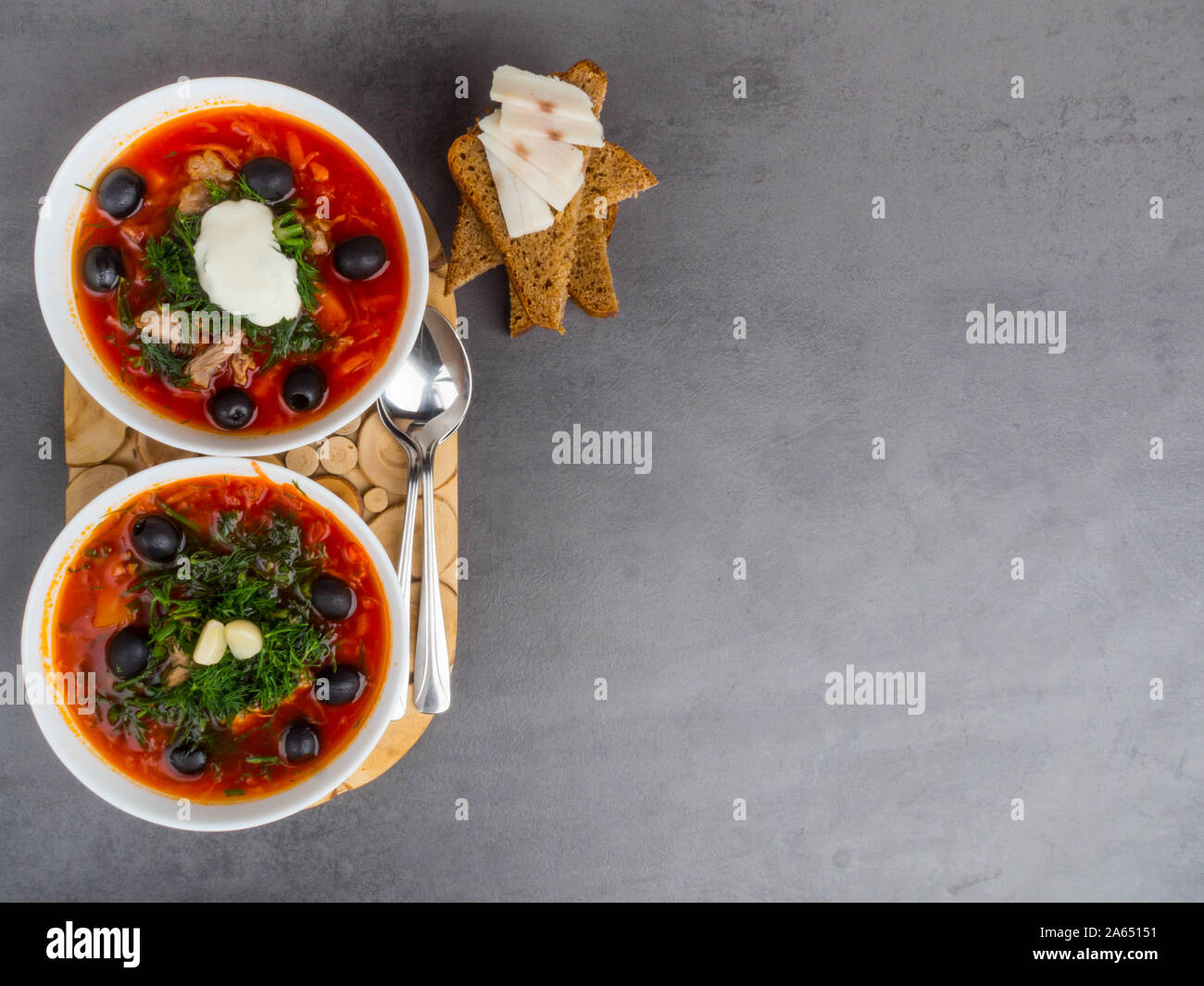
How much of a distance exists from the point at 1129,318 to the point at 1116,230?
27 centimetres

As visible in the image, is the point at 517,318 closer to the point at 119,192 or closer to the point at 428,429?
the point at 428,429

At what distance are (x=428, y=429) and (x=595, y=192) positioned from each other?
785mm

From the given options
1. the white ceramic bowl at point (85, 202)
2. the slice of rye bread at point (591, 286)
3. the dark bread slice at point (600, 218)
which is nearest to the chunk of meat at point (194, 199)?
the white ceramic bowl at point (85, 202)

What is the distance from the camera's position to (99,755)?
1853 millimetres

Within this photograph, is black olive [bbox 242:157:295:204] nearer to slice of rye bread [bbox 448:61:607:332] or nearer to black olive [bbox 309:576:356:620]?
slice of rye bread [bbox 448:61:607:332]

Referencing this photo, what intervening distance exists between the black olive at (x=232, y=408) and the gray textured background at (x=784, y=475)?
0.73m

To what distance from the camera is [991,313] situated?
2547mm

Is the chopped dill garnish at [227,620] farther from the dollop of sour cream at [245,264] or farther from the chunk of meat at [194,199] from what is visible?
the chunk of meat at [194,199]

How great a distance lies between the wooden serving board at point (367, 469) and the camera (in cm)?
203

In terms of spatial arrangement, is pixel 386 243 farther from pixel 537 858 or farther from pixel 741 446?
pixel 537 858

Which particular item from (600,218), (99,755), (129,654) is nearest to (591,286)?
(600,218)

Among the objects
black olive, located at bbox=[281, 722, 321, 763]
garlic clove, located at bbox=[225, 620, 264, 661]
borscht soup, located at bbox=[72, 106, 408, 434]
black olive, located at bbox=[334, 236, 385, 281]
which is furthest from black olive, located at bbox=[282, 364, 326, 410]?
black olive, located at bbox=[281, 722, 321, 763]

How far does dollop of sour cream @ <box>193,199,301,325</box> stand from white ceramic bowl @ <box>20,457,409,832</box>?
0.33 metres
